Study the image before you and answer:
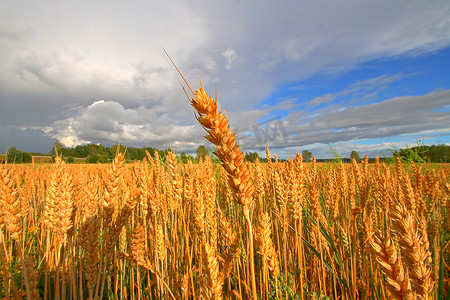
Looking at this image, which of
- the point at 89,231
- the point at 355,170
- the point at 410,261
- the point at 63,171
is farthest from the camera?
the point at 355,170

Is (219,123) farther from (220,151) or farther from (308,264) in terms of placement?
(308,264)

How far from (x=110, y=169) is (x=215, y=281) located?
0.97 meters

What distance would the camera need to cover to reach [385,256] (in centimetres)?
77

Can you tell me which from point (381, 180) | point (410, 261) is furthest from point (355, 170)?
point (410, 261)

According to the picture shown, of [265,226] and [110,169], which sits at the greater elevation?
[110,169]

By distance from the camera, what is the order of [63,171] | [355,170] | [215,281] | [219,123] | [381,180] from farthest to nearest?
[355,170], [381,180], [63,171], [215,281], [219,123]

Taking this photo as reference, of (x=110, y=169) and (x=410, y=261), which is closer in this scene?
(x=410, y=261)

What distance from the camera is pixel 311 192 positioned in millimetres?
2061

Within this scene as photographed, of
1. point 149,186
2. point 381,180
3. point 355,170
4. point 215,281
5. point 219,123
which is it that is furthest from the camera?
point 355,170

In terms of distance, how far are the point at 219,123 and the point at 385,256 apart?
2.60 ft

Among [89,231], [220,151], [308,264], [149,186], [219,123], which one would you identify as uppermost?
[219,123]

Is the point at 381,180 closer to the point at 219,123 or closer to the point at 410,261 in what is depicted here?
the point at 410,261

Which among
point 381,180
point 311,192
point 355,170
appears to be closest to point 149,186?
point 311,192

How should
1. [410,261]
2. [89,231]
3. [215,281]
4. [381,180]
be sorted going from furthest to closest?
[381,180] → [89,231] → [215,281] → [410,261]
